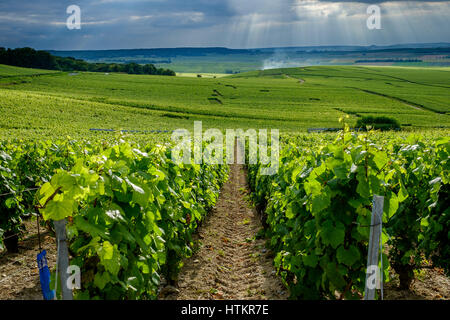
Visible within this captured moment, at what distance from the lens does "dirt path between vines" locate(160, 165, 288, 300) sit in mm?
A: 5836

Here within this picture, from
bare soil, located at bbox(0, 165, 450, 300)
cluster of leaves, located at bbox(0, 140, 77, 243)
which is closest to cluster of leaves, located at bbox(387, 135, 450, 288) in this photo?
bare soil, located at bbox(0, 165, 450, 300)

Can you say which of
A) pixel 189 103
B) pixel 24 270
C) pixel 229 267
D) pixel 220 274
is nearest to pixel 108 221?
pixel 220 274

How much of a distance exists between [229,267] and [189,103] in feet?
226

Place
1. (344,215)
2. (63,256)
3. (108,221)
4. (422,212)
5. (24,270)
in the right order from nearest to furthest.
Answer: (63,256)
(108,221)
(344,215)
(422,212)
(24,270)

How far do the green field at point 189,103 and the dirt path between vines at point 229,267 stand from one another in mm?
30527

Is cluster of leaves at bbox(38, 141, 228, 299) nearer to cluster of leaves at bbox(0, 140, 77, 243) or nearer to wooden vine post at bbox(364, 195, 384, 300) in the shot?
wooden vine post at bbox(364, 195, 384, 300)

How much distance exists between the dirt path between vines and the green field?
30.5 metres

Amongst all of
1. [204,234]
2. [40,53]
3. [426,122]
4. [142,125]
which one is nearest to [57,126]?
[142,125]

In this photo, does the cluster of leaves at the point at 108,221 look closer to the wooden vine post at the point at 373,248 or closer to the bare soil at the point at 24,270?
the wooden vine post at the point at 373,248

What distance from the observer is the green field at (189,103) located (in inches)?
2041

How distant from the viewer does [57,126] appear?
1795 inches

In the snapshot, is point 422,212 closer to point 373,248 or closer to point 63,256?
point 373,248

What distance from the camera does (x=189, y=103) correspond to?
74438 mm
